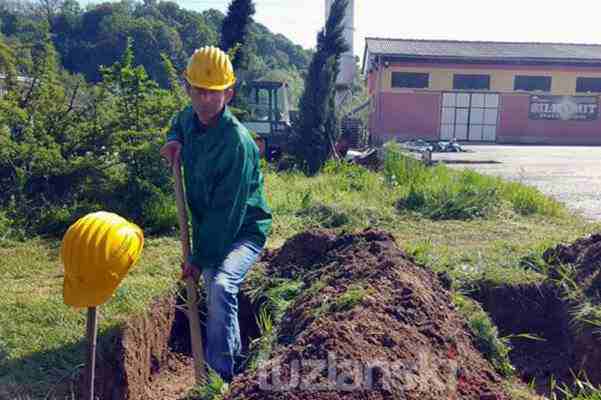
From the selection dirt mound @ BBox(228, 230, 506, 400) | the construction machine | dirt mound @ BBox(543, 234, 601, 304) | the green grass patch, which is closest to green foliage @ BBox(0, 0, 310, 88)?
the construction machine

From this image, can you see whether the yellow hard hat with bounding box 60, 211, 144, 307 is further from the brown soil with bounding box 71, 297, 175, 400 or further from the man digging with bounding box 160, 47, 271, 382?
the brown soil with bounding box 71, 297, 175, 400

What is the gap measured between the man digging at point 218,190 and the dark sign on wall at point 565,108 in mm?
30123

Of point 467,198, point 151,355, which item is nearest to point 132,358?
point 151,355

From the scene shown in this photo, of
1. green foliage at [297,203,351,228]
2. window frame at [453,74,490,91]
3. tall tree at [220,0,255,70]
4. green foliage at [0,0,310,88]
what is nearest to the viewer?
green foliage at [297,203,351,228]

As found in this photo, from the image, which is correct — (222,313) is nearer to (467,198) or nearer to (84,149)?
(84,149)

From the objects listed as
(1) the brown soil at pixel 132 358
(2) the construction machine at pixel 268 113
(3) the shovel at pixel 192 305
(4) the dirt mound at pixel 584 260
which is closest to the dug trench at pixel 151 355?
(1) the brown soil at pixel 132 358

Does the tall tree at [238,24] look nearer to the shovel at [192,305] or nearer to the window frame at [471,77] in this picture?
the window frame at [471,77]

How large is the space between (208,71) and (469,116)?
96.0 feet

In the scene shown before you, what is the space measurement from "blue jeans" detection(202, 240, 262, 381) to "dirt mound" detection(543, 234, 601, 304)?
266 cm

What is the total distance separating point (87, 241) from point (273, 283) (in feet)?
9.33

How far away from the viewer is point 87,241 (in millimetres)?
1890

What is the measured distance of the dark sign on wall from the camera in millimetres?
30453

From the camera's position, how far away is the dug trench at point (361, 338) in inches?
102

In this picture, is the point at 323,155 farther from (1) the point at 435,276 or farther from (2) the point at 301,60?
(2) the point at 301,60
